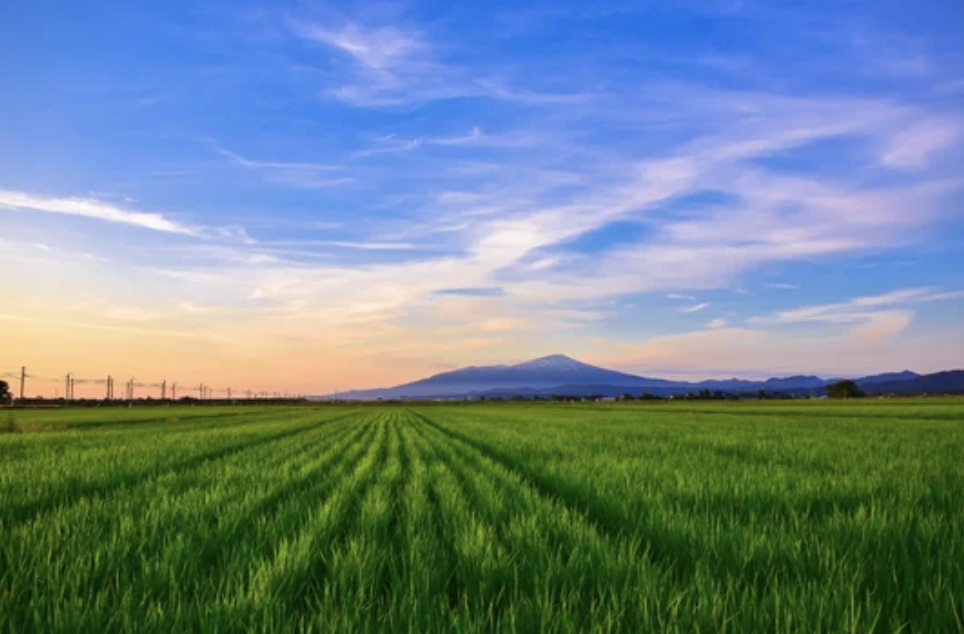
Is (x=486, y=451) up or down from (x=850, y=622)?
down

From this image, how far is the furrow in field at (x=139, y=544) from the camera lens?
361 centimetres

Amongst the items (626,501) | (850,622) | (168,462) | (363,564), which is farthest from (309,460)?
(850,622)

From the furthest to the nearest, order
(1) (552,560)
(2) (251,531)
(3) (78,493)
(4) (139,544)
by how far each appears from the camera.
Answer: (3) (78,493) → (2) (251,531) → (4) (139,544) → (1) (552,560)

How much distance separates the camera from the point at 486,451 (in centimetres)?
1605

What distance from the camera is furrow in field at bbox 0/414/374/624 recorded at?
3605 millimetres

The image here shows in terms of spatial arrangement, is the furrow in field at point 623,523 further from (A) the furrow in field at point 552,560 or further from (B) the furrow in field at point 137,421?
(B) the furrow in field at point 137,421

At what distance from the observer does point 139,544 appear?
4.70 m

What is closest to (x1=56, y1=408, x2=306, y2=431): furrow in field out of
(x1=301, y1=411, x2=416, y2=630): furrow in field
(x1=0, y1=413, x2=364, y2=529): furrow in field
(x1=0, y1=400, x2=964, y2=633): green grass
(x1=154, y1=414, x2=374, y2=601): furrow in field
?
(x1=0, y1=413, x2=364, y2=529): furrow in field

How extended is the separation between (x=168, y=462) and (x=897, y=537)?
40.9 feet

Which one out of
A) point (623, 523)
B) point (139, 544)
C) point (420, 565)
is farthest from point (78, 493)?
point (623, 523)

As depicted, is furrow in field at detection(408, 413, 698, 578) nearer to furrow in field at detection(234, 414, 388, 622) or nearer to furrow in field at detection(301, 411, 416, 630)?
furrow in field at detection(301, 411, 416, 630)

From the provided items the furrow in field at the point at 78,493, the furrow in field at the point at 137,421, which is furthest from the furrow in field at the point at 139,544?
the furrow in field at the point at 137,421

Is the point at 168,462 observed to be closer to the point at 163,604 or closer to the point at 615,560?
the point at 163,604

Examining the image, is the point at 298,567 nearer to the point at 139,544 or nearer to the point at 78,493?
the point at 139,544
